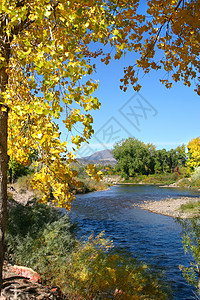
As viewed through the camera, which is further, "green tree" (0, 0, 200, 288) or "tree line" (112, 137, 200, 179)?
"tree line" (112, 137, 200, 179)

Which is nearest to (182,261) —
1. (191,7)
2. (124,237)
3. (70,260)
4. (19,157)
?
(124,237)

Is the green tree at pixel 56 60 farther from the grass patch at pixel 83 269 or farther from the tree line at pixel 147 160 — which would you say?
the tree line at pixel 147 160

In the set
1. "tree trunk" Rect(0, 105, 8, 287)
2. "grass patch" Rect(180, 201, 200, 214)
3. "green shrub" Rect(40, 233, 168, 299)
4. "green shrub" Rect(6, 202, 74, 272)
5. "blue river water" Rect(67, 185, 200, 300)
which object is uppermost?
"tree trunk" Rect(0, 105, 8, 287)

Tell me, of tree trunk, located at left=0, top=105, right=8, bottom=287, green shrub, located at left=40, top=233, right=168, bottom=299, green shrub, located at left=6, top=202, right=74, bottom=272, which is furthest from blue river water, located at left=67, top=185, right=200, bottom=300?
tree trunk, located at left=0, top=105, right=8, bottom=287

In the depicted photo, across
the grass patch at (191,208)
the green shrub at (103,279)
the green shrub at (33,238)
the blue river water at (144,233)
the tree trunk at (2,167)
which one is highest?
the tree trunk at (2,167)

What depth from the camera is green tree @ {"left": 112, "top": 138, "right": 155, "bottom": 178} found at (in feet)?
133

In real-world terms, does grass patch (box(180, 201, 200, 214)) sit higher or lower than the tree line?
lower

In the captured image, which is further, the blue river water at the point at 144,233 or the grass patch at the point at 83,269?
the blue river water at the point at 144,233

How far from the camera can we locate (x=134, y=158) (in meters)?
41.4

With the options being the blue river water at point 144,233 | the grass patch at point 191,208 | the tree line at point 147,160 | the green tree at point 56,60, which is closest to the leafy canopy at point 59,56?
the green tree at point 56,60

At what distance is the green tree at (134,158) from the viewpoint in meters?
40.5

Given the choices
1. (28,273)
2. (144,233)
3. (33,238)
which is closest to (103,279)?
(28,273)

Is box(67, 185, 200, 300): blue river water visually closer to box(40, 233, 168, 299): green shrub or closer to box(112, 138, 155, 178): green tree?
box(40, 233, 168, 299): green shrub

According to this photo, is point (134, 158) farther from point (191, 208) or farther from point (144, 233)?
point (144, 233)
